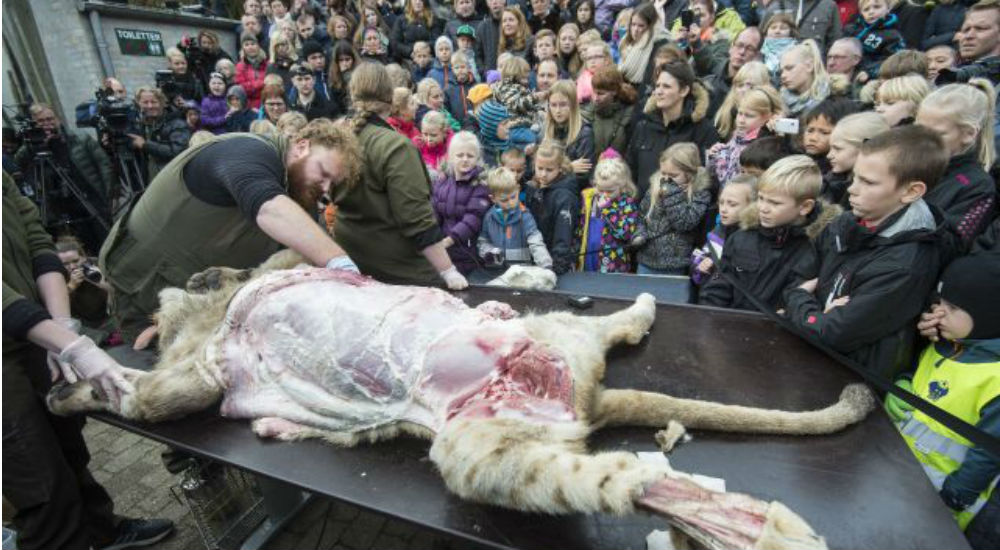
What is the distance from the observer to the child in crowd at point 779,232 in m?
2.78

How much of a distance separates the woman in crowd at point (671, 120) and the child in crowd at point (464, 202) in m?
1.52

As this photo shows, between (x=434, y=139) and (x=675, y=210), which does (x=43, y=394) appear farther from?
(x=675, y=210)

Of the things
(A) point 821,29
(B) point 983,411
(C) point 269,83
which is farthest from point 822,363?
(C) point 269,83

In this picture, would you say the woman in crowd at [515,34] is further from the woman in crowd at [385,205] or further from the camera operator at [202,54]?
the camera operator at [202,54]

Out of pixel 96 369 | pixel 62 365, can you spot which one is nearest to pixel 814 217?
pixel 96 369

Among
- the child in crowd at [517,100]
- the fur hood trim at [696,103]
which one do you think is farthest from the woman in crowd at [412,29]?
the fur hood trim at [696,103]

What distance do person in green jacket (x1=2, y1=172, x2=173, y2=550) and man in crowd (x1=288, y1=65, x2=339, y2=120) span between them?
200 inches

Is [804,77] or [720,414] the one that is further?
[804,77]

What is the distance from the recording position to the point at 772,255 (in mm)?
2914

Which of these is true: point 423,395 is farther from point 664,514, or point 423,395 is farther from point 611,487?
point 664,514

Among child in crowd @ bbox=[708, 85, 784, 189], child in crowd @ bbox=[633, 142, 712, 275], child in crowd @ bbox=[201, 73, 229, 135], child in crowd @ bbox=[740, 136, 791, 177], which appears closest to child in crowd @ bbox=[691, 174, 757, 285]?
child in crowd @ bbox=[740, 136, 791, 177]

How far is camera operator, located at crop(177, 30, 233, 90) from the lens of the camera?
9.13 m

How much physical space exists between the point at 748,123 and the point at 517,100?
2340 mm

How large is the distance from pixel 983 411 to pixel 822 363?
0.53 m
